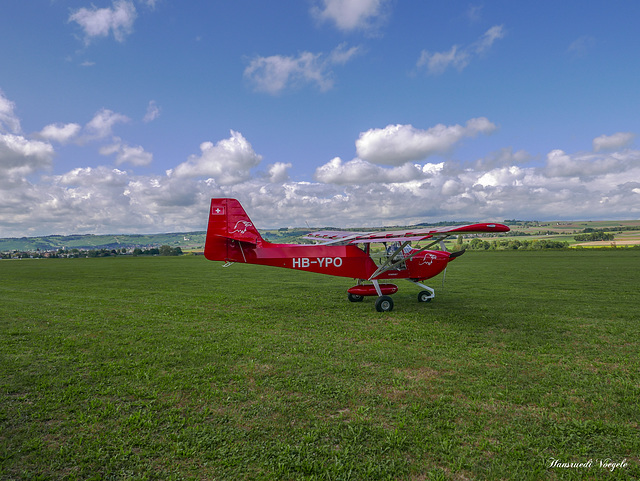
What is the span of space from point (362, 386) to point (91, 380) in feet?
14.9

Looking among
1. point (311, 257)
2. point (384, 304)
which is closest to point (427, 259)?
point (384, 304)

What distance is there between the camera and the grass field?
339cm

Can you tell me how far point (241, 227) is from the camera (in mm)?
12008

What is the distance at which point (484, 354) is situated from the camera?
6594 mm

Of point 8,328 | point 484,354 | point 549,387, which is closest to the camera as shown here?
point 549,387

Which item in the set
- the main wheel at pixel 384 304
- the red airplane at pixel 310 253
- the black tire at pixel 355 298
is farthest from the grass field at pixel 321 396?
the black tire at pixel 355 298

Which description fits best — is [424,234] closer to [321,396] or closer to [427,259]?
[427,259]

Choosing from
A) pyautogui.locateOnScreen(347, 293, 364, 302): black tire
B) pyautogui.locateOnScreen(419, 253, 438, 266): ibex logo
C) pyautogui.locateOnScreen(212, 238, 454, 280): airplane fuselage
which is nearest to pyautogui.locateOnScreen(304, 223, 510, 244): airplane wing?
pyautogui.locateOnScreen(212, 238, 454, 280): airplane fuselage

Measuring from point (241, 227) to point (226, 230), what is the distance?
21.6 inches

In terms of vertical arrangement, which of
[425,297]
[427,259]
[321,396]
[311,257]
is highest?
[311,257]

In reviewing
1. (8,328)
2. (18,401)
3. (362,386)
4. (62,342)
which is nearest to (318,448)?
(362,386)

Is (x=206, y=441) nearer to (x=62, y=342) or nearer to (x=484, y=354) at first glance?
(x=484, y=354)

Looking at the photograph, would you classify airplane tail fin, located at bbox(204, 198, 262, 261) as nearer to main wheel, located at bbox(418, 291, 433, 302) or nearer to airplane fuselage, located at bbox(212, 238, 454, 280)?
airplane fuselage, located at bbox(212, 238, 454, 280)

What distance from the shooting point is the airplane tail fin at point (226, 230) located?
11664 mm
